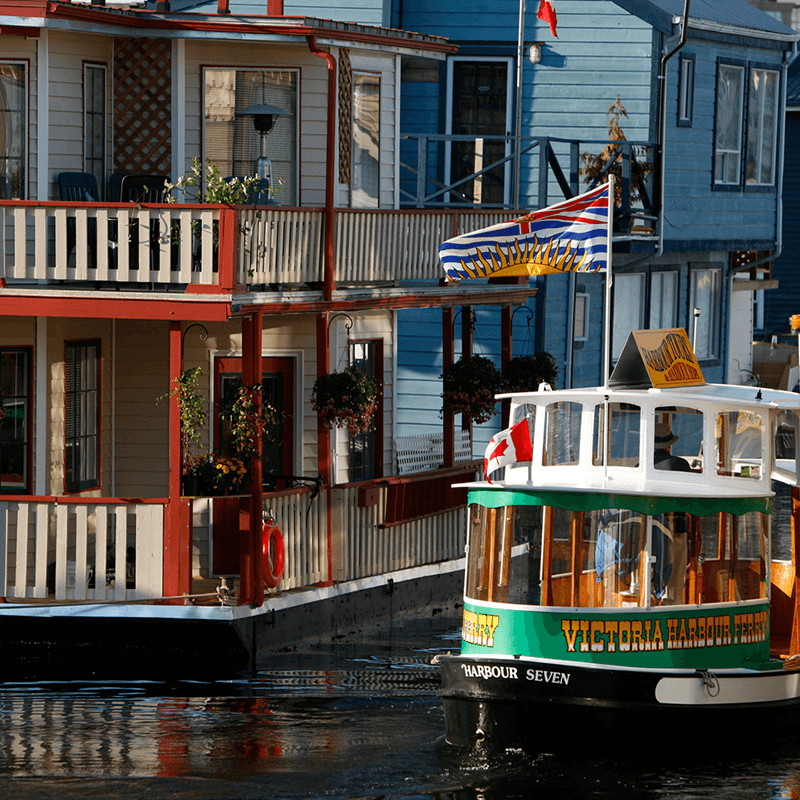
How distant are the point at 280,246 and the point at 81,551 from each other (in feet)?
11.8

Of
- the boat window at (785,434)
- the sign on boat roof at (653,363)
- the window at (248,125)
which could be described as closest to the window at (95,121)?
the window at (248,125)

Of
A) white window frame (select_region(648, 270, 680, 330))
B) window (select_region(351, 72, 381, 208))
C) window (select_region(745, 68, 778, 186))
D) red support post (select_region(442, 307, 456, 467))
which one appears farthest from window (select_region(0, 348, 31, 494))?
window (select_region(745, 68, 778, 186))

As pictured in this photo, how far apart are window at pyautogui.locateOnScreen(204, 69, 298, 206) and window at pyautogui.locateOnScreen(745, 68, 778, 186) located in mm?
11729

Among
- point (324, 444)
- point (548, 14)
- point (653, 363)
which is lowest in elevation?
point (324, 444)

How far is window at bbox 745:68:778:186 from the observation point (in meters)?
28.6

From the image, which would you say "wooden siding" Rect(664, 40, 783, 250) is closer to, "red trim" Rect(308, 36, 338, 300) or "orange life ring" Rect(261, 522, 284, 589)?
"red trim" Rect(308, 36, 338, 300)

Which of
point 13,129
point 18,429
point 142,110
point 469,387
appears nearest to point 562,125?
point 469,387

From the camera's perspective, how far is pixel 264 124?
1892 cm

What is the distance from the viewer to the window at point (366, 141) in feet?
65.9

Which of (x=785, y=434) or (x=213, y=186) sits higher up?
(x=213, y=186)

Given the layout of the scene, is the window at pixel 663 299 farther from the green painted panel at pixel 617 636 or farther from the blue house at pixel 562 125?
the green painted panel at pixel 617 636

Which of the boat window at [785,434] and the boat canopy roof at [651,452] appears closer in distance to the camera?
the boat canopy roof at [651,452]

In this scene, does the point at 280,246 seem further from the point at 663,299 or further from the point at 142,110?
the point at 663,299

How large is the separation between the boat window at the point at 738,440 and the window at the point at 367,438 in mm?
6122
